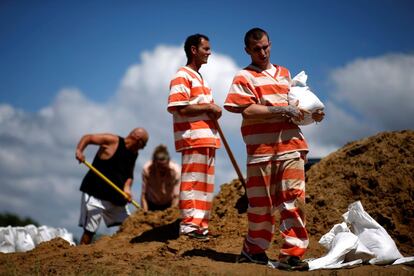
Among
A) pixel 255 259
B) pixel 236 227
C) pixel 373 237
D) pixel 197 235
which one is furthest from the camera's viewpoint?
pixel 236 227

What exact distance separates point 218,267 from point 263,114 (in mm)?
1401

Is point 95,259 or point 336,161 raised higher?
point 336,161

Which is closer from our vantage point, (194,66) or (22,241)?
(194,66)

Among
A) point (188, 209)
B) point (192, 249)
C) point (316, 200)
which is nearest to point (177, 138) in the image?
point (188, 209)

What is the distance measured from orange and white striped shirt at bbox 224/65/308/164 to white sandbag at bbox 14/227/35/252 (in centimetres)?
577

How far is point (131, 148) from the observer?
836 centimetres

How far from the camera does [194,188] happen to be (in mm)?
6035

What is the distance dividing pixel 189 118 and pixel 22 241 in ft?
15.9

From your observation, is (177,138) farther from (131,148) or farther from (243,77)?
(131,148)

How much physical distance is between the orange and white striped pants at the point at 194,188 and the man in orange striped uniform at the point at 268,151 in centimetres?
108

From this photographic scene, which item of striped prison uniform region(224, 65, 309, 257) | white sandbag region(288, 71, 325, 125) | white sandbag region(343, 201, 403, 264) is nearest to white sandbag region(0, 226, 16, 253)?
striped prison uniform region(224, 65, 309, 257)

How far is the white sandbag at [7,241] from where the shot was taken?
9.09 meters

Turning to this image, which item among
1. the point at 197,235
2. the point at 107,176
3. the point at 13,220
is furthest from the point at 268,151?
the point at 13,220

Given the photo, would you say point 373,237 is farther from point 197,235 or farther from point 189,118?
point 189,118
